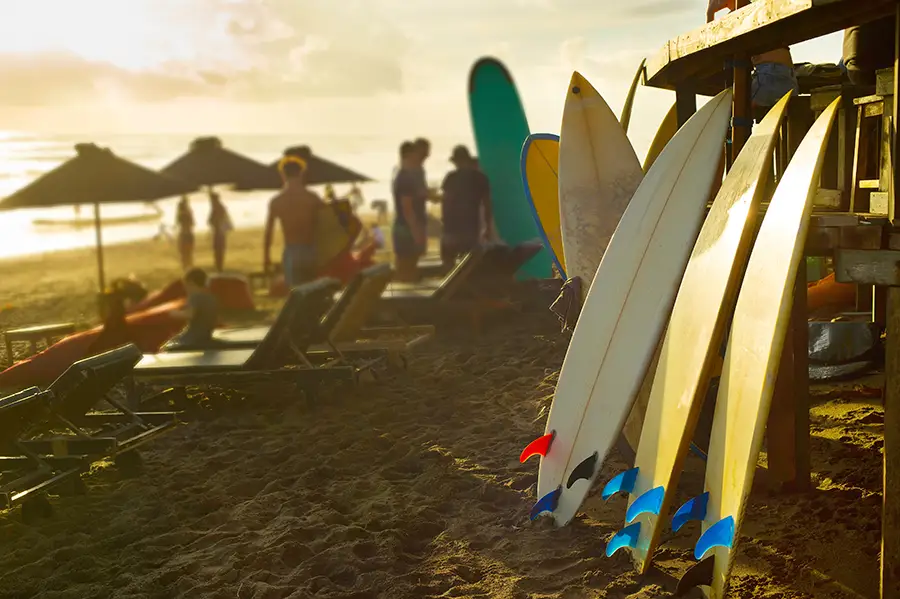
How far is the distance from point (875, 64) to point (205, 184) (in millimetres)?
11136

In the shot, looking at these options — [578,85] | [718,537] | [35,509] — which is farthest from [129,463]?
[578,85]

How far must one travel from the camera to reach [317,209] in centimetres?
855

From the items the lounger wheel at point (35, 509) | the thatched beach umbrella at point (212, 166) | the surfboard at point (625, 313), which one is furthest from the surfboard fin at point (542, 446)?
the thatched beach umbrella at point (212, 166)

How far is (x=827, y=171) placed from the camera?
17.8ft

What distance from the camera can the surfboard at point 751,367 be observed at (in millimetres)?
2973

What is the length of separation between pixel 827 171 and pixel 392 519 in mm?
3502

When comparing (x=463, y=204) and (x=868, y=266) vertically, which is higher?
(x=463, y=204)

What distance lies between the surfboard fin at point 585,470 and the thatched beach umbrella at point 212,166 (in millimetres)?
10886

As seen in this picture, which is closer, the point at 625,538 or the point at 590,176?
the point at 625,538

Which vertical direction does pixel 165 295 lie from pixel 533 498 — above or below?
above

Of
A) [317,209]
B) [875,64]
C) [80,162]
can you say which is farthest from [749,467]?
[80,162]

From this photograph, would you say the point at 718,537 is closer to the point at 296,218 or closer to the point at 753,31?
the point at 753,31

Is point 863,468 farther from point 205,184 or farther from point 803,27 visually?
point 205,184

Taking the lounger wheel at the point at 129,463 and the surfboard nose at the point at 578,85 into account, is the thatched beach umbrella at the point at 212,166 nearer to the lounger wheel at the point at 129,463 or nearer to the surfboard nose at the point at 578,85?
the lounger wheel at the point at 129,463
